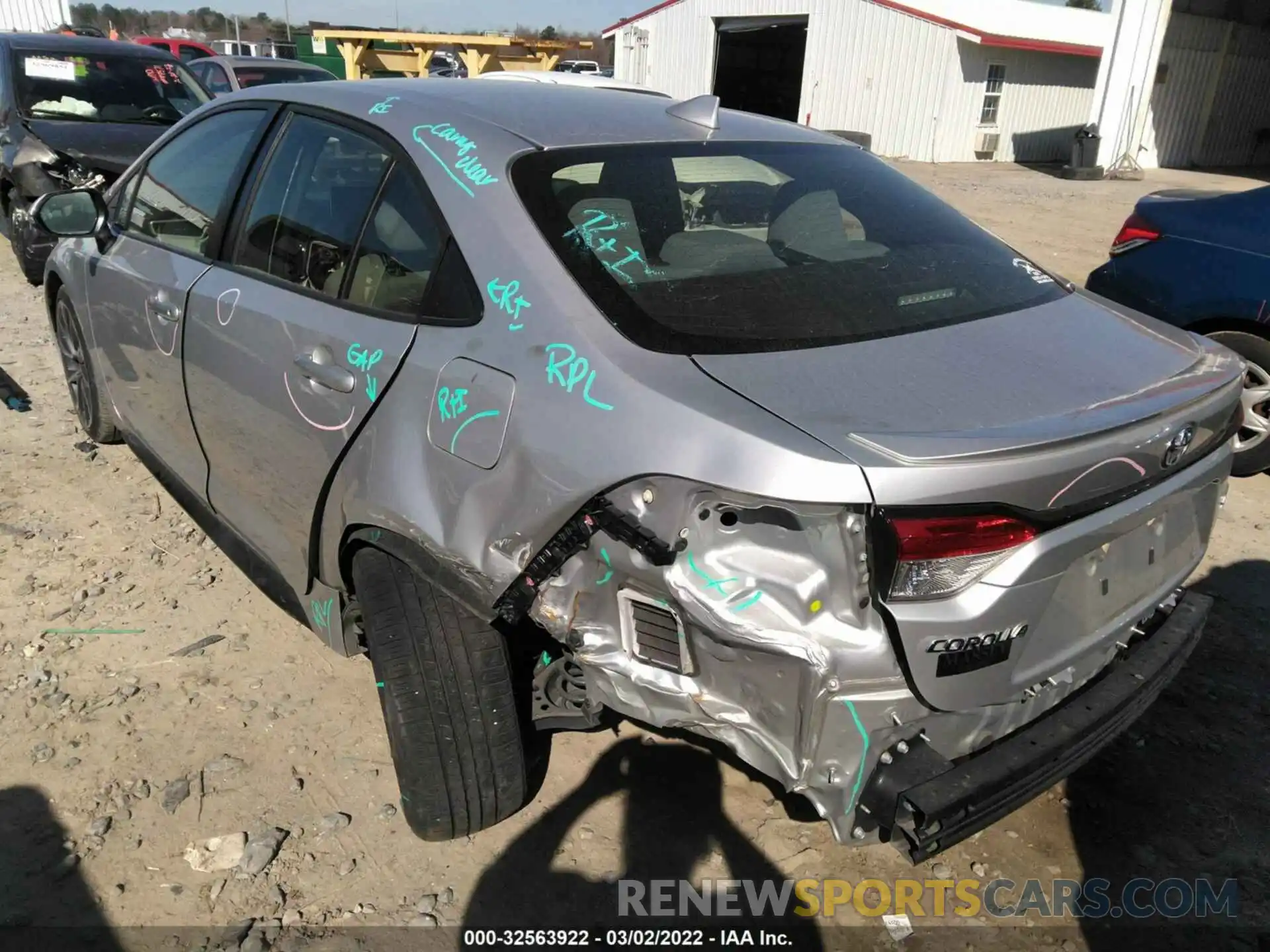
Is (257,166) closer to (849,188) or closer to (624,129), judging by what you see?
(624,129)

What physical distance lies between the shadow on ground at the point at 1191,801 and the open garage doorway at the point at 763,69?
2464cm

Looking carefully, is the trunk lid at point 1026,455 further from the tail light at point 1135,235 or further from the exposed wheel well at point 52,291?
the exposed wheel well at point 52,291

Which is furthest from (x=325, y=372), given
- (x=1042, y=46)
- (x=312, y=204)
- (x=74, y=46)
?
(x=1042, y=46)

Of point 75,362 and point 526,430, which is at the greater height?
point 526,430

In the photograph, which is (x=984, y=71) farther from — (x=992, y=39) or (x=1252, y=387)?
(x=1252, y=387)

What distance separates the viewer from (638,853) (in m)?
2.44

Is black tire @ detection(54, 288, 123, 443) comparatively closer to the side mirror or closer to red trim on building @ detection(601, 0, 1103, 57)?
the side mirror

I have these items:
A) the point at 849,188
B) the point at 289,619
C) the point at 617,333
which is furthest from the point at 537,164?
the point at 289,619

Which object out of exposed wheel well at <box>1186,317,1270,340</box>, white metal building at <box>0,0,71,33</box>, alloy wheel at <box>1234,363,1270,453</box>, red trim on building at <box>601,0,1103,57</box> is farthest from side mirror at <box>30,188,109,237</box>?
white metal building at <box>0,0,71,33</box>

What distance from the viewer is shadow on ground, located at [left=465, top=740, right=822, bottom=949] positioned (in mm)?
2262

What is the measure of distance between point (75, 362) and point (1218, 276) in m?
5.59

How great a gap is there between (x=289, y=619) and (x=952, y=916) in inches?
92.5

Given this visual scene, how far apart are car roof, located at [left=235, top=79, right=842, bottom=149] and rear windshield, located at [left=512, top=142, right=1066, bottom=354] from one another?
7 centimetres

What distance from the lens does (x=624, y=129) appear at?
8.13ft
